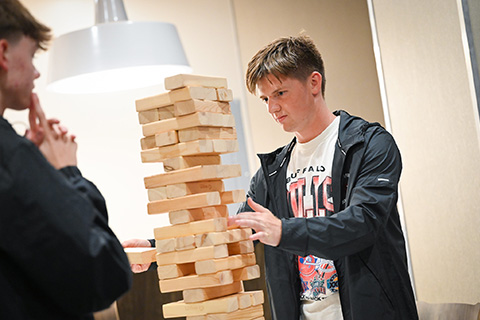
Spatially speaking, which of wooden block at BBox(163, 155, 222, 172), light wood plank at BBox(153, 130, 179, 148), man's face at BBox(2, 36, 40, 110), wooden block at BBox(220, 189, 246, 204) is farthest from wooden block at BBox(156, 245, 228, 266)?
man's face at BBox(2, 36, 40, 110)

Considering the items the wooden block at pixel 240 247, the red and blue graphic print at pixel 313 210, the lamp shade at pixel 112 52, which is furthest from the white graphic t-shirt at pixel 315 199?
the lamp shade at pixel 112 52

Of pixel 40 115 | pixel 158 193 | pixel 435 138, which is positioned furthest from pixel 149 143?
pixel 435 138

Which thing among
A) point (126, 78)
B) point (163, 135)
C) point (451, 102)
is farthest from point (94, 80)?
point (451, 102)

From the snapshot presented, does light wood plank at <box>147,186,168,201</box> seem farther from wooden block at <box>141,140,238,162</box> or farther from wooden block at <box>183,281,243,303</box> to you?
wooden block at <box>183,281,243,303</box>

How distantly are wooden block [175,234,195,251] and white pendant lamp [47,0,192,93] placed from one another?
1225mm

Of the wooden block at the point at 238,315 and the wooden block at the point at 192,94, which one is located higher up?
the wooden block at the point at 192,94

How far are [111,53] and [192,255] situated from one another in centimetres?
141

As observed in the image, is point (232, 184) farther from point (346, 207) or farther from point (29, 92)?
point (29, 92)

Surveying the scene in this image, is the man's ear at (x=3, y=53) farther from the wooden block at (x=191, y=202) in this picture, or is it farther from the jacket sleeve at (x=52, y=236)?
the wooden block at (x=191, y=202)

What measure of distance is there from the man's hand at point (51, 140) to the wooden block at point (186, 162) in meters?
0.97

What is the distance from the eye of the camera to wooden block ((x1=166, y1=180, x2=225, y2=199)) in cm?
257

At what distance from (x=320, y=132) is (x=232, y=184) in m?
3.16

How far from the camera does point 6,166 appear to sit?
1.37 metres

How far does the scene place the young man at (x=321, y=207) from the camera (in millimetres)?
2572
